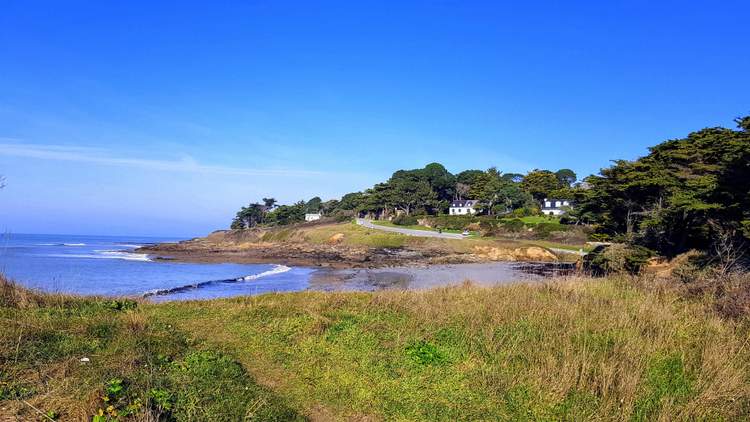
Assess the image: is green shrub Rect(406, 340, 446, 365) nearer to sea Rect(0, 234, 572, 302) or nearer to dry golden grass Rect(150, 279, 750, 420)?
dry golden grass Rect(150, 279, 750, 420)

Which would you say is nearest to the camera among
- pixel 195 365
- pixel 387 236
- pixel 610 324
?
pixel 195 365

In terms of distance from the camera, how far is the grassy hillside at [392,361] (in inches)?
180

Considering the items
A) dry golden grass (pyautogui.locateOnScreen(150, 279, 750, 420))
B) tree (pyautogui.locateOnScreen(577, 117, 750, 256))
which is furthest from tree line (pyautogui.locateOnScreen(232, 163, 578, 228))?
dry golden grass (pyautogui.locateOnScreen(150, 279, 750, 420))

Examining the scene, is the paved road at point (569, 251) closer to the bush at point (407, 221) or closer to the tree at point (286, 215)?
the bush at point (407, 221)

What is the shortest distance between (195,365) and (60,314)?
379 cm

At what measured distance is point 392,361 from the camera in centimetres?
607

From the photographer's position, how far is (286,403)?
4941 mm

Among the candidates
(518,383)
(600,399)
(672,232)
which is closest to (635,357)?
(600,399)

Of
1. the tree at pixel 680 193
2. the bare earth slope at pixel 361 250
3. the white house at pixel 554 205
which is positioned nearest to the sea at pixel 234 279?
the tree at pixel 680 193

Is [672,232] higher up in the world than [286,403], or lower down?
higher up

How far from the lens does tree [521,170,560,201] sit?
8725 centimetres

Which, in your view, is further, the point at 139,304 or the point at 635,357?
the point at 139,304

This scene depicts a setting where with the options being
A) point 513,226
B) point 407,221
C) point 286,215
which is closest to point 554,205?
point 407,221

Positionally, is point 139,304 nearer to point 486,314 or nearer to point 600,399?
point 486,314
